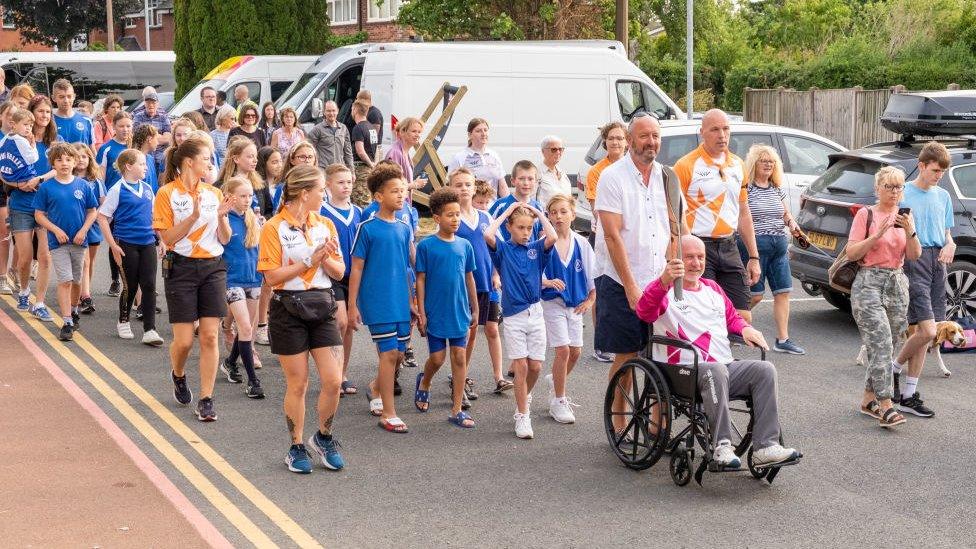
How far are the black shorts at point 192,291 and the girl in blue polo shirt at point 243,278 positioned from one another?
621mm

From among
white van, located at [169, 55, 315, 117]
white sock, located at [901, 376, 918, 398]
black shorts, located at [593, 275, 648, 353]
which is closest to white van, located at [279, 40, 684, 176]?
white van, located at [169, 55, 315, 117]

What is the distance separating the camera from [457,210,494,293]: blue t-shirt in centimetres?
909

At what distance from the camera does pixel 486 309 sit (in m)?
9.23

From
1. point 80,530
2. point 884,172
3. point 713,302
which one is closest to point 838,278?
point 884,172

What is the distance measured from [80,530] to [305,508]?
1.16m

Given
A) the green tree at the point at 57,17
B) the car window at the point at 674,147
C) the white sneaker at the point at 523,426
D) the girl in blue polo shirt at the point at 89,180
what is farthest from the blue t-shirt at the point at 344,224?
the green tree at the point at 57,17

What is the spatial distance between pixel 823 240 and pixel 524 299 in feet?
15.3

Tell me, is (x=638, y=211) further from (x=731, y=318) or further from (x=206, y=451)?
(x=206, y=451)

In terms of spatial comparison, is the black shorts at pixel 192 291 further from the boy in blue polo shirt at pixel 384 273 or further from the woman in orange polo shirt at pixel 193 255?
the boy in blue polo shirt at pixel 384 273

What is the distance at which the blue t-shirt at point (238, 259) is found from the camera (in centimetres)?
961

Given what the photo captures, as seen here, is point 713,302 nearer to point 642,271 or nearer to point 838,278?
point 642,271

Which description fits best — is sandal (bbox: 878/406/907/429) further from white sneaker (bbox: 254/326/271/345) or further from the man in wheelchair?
white sneaker (bbox: 254/326/271/345)

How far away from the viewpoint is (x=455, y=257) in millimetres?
8352

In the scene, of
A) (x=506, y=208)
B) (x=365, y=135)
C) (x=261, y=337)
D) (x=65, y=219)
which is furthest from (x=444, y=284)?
(x=365, y=135)
